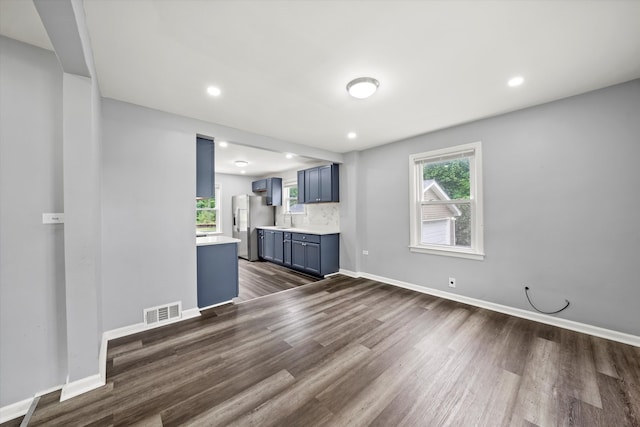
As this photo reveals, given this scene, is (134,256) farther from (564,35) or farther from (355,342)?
(564,35)

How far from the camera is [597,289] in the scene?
249 centimetres

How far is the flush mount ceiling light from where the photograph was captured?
7.30 feet

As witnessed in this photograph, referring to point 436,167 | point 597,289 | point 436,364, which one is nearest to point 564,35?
point 436,167

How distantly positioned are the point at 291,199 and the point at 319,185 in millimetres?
1740

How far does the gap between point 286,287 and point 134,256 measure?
2.32 meters

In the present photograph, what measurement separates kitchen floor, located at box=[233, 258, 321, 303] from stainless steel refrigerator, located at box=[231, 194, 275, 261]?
2.08 feet

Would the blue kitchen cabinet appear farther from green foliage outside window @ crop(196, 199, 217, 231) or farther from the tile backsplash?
green foliage outside window @ crop(196, 199, 217, 231)

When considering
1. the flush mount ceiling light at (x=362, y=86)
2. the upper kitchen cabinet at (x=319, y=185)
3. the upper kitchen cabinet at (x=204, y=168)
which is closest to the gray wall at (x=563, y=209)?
the flush mount ceiling light at (x=362, y=86)

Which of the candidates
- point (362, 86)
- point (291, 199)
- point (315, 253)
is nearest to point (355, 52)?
point (362, 86)

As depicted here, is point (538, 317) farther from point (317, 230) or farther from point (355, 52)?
point (317, 230)

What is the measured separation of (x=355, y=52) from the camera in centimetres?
187

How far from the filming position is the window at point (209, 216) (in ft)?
22.6

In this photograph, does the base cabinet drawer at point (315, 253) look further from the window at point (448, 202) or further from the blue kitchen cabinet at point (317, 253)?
the window at point (448, 202)

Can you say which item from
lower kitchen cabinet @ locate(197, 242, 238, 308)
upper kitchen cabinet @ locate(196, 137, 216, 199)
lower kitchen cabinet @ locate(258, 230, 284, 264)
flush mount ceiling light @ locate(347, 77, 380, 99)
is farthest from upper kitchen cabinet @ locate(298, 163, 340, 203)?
flush mount ceiling light @ locate(347, 77, 380, 99)
